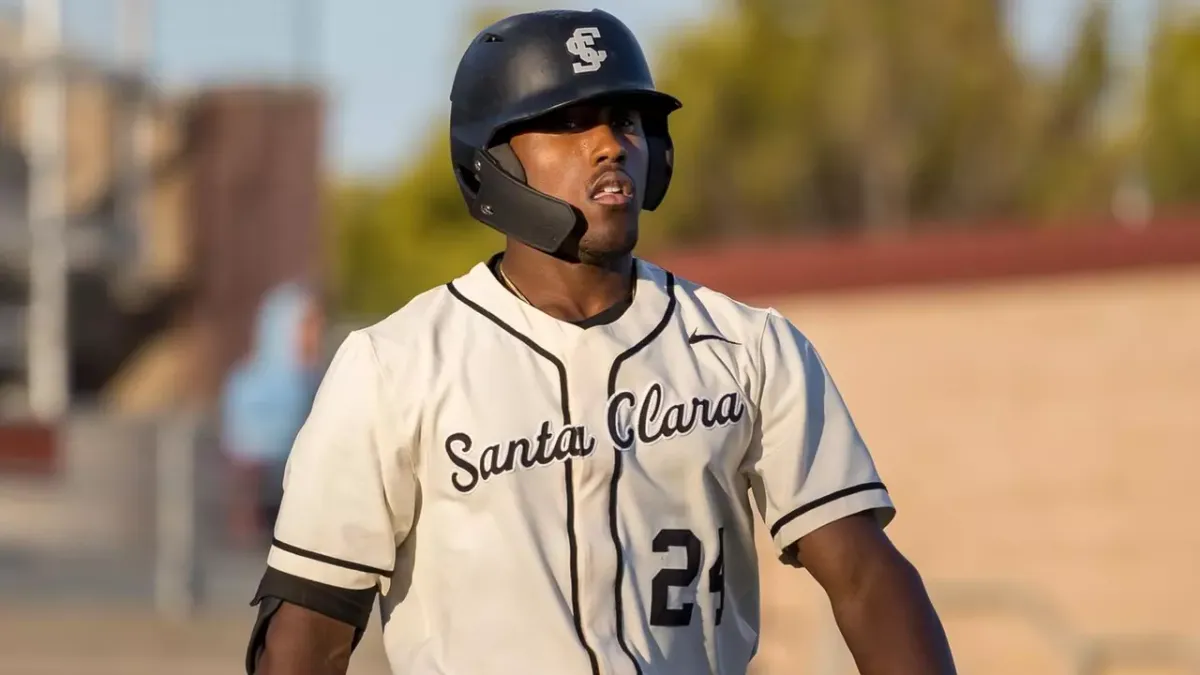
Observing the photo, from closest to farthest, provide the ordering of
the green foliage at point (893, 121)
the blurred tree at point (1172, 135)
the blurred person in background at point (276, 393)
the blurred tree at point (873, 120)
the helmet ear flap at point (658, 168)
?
the helmet ear flap at point (658, 168), the blurred person in background at point (276, 393), the blurred tree at point (1172, 135), the green foliage at point (893, 121), the blurred tree at point (873, 120)

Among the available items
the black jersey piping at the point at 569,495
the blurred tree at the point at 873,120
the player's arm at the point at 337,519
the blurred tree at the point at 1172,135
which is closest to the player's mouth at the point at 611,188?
the black jersey piping at the point at 569,495

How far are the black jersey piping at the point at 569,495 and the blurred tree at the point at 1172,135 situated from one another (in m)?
40.4

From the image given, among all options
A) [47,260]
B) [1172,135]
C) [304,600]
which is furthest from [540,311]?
[1172,135]

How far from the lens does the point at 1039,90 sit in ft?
162

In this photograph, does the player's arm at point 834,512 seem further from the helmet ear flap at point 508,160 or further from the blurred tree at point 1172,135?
the blurred tree at point 1172,135

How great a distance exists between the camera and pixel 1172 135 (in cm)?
4462

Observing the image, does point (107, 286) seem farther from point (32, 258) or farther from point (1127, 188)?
point (1127, 188)

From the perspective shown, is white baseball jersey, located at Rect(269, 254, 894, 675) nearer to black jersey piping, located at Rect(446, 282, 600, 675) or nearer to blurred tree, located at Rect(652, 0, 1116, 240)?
black jersey piping, located at Rect(446, 282, 600, 675)

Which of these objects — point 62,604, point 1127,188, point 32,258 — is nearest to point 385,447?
point 62,604

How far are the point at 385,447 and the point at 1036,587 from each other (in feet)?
36.3

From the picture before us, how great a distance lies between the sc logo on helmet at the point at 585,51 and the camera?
13.6 feet

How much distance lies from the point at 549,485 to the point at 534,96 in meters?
0.63

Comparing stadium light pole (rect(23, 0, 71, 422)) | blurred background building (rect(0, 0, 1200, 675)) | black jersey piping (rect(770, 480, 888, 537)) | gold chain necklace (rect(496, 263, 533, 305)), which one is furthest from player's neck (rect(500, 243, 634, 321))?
stadium light pole (rect(23, 0, 71, 422))

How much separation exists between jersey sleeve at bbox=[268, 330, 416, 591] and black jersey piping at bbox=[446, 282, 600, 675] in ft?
0.77
